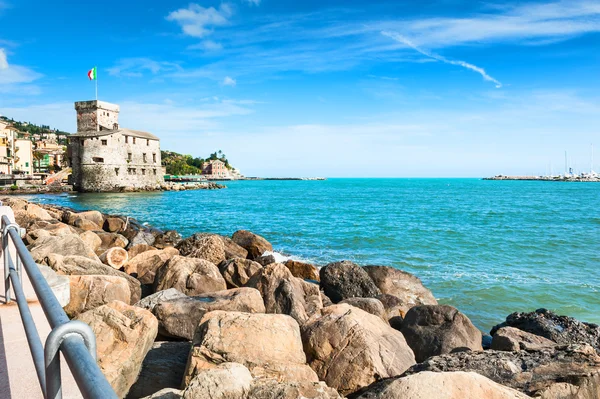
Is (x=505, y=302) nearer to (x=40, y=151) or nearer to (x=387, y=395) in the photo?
(x=387, y=395)

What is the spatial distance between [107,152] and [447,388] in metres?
65.1

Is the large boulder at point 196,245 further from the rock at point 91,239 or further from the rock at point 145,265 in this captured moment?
the rock at point 91,239

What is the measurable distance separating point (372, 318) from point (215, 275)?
4.06 meters

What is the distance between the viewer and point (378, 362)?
5.42 metres

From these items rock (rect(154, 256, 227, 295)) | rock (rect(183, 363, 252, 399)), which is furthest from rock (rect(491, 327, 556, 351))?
rock (rect(154, 256, 227, 295))

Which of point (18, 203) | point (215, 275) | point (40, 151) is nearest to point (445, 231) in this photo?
point (215, 275)

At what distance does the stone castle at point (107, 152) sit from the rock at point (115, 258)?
180 ft

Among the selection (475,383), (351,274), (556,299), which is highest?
(475,383)

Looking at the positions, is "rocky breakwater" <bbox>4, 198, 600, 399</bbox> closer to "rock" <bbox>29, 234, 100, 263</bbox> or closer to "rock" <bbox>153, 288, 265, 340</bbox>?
→ "rock" <bbox>153, 288, 265, 340</bbox>

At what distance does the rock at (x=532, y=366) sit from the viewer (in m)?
4.79

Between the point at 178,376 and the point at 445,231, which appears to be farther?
the point at 445,231

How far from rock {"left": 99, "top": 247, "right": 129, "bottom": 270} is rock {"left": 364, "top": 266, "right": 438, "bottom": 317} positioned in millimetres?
7150

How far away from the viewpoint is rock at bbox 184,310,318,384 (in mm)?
4562

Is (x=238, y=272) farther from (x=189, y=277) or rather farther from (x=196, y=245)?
(x=196, y=245)
